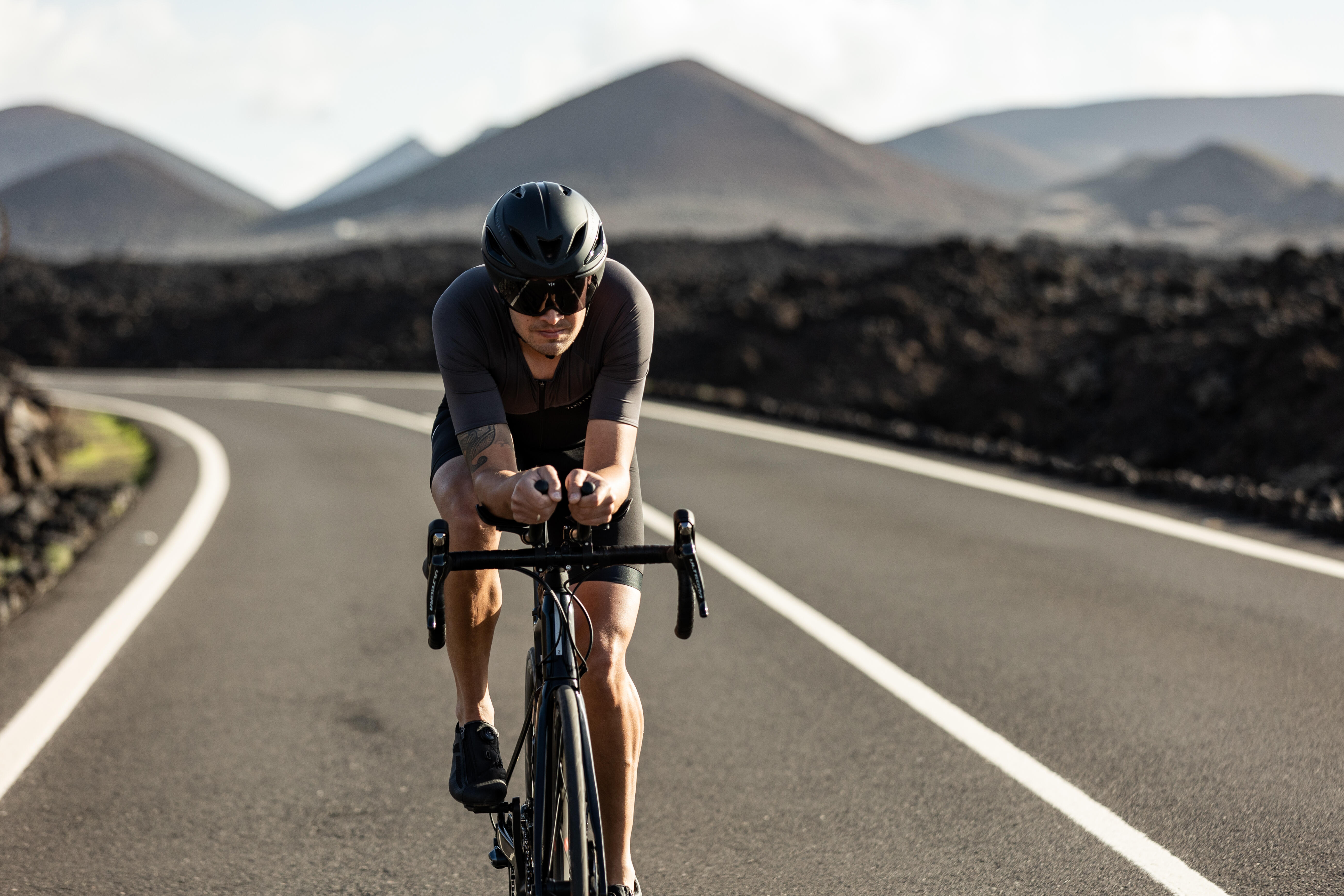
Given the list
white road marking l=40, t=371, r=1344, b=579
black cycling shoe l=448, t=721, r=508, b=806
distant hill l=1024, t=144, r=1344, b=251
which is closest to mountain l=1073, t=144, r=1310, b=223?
distant hill l=1024, t=144, r=1344, b=251

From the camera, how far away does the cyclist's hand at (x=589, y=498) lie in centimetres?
293

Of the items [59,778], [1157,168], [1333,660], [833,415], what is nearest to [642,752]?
[59,778]

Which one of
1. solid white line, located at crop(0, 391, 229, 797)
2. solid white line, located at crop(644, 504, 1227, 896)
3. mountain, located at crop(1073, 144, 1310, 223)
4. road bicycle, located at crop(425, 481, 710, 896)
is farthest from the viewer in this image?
mountain, located at crop(1073, 144, 1310, 223)

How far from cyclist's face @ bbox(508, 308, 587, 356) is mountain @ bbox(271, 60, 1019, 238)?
122m

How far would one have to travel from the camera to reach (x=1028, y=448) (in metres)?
18.3

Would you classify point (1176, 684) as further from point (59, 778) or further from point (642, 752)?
point (59, 778)

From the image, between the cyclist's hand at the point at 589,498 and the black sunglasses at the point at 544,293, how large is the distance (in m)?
0.47

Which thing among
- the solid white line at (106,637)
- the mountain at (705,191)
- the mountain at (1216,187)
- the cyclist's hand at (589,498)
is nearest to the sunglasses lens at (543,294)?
the cyclist's hand at (589,498)

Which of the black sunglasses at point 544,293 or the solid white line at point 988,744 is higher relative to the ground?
the black sunglasses at point 544,293

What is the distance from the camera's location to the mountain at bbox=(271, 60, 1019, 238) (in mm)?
141000

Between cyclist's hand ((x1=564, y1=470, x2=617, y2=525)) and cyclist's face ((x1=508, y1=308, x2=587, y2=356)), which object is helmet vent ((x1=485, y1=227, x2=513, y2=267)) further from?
cyclist's hand ((x1=564, y1=470, x2=617, y2=525))

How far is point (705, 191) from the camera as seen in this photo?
535 ft

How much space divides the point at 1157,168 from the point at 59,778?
209557mm

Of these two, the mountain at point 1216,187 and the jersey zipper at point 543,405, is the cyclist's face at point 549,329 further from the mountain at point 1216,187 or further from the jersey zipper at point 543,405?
the mountain at point 1216,187
